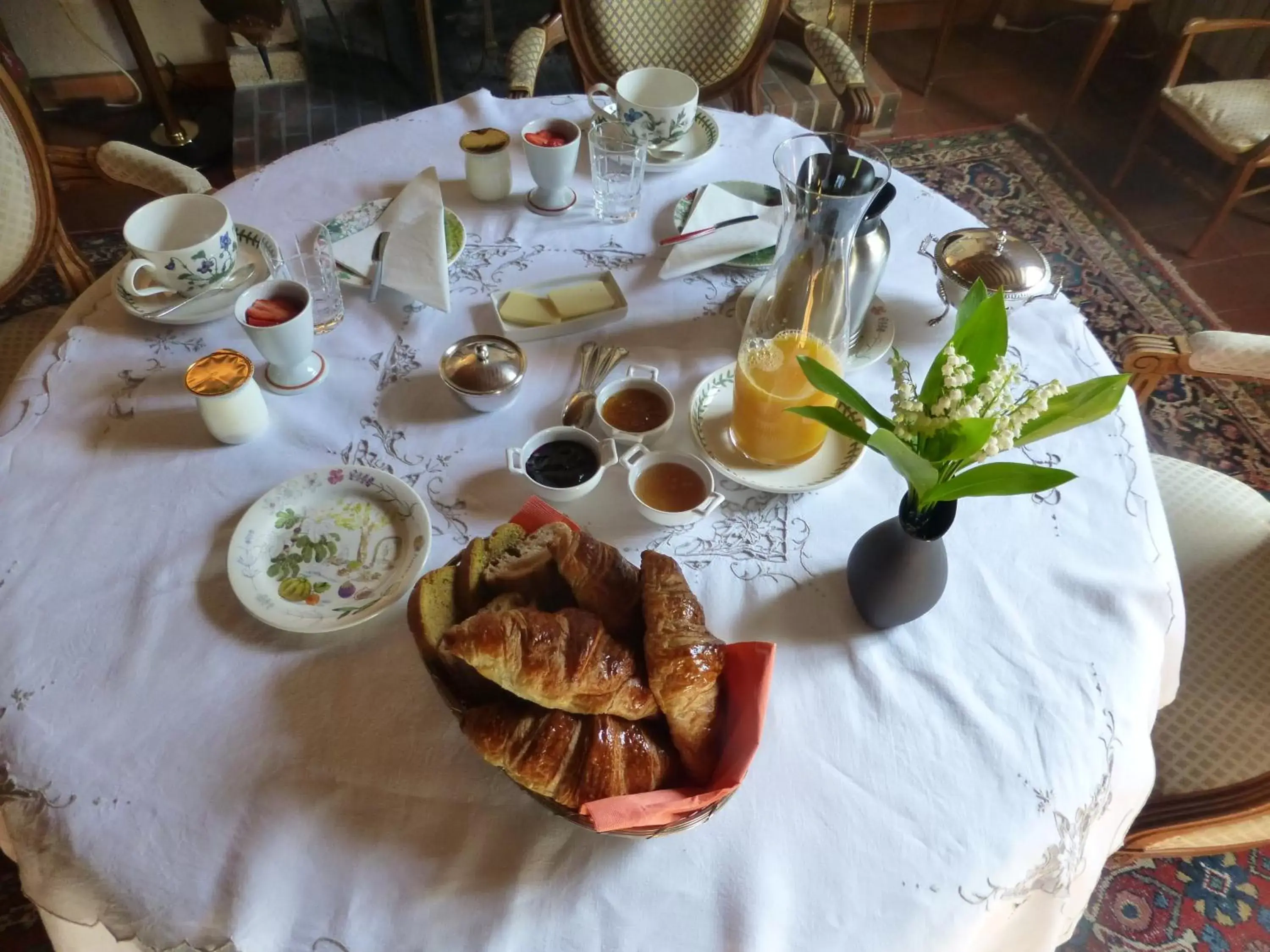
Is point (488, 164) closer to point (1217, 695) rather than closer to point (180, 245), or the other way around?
point (180, 245)

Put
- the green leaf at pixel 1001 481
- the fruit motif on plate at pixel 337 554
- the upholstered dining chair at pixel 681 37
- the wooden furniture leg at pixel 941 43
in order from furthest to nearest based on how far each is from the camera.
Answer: the wooden furniture leg at pixel 941 43, the upholstered dining chair at pixel 681 37, the fruit motif on plate at pixel 337 554, the green leaf at pixel 1001 481

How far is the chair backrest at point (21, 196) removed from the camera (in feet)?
4.27

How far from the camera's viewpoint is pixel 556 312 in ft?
3.55

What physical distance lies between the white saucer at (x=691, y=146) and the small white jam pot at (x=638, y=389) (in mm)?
457

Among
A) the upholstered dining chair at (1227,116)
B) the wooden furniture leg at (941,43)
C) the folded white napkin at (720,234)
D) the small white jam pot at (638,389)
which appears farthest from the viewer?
the wooden furniture leg at (941,43)

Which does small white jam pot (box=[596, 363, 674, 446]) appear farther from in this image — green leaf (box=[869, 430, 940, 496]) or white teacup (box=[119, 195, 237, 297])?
white teacup (box=[119, 195, 237, 297])

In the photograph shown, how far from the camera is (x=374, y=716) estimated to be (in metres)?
0.73

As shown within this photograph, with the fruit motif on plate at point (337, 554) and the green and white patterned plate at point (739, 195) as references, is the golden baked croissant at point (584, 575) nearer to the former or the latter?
the fruit motif on plate at point (337, 554)

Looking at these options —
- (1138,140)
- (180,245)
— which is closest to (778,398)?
(180,245)

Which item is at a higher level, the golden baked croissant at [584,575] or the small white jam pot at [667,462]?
the golden baked croissant at [584,575]

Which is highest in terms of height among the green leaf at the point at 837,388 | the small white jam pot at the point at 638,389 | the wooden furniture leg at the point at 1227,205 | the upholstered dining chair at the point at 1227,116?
the green leaf at the point at 837,388

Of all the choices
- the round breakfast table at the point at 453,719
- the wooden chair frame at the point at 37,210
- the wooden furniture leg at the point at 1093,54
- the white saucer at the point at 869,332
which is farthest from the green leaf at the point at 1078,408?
the wooden furniture leg at the point at 1093,54

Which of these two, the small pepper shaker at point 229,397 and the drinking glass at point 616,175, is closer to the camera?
the small pepper shaker at point 229,397

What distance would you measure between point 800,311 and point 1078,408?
13.7 inches
